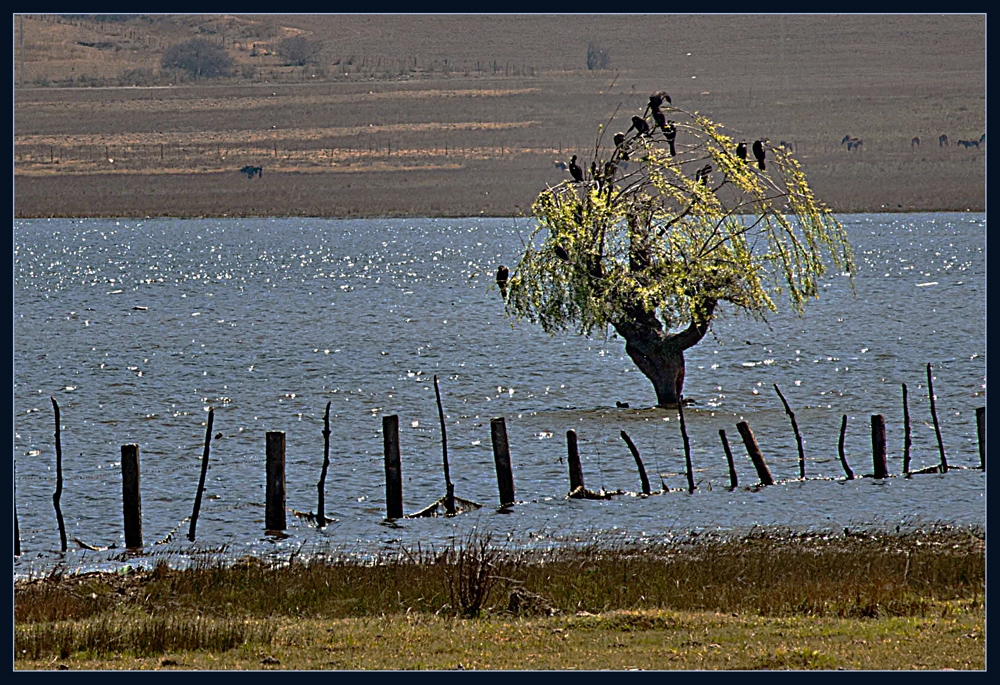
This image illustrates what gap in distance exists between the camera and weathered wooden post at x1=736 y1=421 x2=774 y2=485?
3231 centimetres

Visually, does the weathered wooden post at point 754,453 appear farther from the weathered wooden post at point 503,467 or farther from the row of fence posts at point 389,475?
the weathered wooden post at point 503,467

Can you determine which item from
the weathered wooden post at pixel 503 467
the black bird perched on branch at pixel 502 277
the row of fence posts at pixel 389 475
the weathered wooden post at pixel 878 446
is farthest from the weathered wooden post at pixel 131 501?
the weathered wooden post at pixel 878 446

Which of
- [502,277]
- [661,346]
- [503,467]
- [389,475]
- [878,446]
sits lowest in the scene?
[878,446]

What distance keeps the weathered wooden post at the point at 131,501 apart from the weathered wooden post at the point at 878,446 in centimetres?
1736

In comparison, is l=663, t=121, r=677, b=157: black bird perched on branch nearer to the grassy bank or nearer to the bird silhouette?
the bird silhouette

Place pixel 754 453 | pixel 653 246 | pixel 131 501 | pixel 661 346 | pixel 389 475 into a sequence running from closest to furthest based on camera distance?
pixel 131 501, pixel 389 475, pixel 754 453, pixel 653 246, pixel 661 346

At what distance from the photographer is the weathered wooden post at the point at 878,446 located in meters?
33.0

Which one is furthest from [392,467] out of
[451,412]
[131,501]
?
[451,412]

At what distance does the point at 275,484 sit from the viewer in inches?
1126

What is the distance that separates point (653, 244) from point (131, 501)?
61.1 feet

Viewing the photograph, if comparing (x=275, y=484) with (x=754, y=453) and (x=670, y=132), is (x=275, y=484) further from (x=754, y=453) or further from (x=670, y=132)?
(x=670, y=132)

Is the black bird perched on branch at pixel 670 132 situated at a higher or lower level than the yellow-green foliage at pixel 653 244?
higher

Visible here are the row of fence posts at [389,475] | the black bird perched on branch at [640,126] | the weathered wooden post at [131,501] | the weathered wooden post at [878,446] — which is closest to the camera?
the weathered wooden post at [131,501]

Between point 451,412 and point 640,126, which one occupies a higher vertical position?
point 640,126
